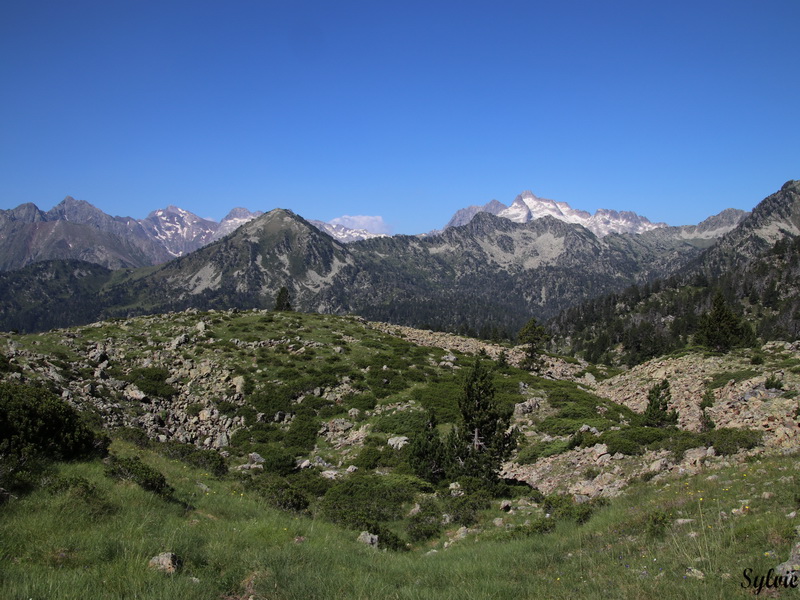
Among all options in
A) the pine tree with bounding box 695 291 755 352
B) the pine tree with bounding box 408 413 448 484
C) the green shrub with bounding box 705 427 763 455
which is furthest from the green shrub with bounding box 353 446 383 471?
the pine tree with bounding box 695 291 755 352

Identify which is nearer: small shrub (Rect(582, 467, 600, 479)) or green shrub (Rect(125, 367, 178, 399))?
small shrub (Rect(582, 467, 600, 479))

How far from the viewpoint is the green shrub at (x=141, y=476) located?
12.7 m

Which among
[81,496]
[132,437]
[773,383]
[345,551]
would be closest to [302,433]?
[132,437]

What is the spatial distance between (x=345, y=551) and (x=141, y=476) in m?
6.35

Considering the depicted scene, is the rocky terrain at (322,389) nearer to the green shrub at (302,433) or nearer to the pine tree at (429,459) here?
the green shrub at (302,433)

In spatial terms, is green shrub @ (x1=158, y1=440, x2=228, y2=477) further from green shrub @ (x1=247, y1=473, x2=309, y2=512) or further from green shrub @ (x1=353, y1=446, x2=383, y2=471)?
green shrub @ (x1=353, y1=446, x2=383, y2=471)

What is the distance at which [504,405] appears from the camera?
3797 cm

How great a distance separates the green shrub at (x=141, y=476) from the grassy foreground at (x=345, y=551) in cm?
31

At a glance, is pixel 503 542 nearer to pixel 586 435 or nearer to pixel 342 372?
pixel 586 435

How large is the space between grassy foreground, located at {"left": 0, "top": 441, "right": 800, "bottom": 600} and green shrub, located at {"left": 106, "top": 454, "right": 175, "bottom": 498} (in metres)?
0.31

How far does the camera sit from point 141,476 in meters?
12.8

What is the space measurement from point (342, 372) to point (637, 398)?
28.7 meters

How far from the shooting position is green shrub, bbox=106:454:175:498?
12.7 meters

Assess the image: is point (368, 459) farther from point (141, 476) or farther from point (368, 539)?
Result: point (141, 476)
